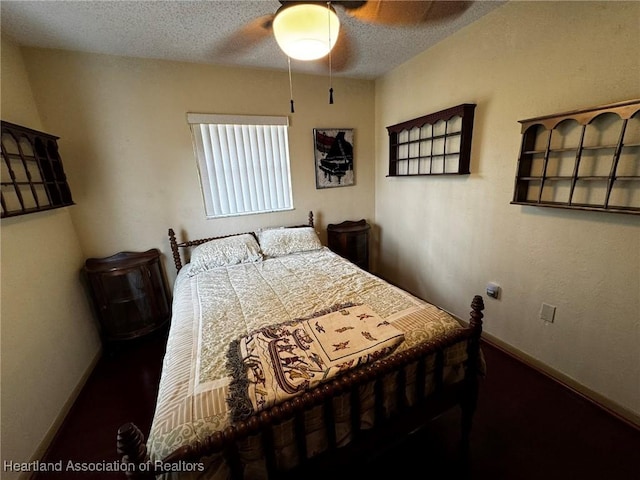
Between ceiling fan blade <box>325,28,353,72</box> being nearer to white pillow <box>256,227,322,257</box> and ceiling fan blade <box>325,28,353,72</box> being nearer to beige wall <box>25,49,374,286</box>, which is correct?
beige wall <box>25,49,374,286</box>

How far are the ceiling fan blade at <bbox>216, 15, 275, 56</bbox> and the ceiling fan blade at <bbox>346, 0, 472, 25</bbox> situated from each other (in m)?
0.58

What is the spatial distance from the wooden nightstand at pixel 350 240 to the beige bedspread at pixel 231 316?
0.65 m

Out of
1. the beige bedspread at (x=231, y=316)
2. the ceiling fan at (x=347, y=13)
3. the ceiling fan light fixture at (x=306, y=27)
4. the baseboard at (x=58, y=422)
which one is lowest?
the baseboard at (x=58, y=422)

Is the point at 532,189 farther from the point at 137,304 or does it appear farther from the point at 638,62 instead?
the point at 137,304

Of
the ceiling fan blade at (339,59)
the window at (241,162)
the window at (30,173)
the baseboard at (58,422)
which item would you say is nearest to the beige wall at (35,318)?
the baseboard at (58,422)

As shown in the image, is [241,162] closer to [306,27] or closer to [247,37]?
[247,37]

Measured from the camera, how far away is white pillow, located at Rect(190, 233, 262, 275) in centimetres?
232

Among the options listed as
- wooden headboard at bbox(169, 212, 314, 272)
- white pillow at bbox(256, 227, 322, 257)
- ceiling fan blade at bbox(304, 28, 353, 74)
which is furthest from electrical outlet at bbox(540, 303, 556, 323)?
wooden headboard at bbox(169, 212, 314, 272)

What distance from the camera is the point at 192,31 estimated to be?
181cm

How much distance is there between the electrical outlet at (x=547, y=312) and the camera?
5.66ft

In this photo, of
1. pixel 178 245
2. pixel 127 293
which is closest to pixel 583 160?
pixel 178 245

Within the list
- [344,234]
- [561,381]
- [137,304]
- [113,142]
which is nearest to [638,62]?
[561,381]

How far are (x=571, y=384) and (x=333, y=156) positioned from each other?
2774 mm

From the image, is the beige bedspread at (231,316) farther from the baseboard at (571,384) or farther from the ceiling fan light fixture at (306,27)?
the ceiling fan light fixture at (306,27)
